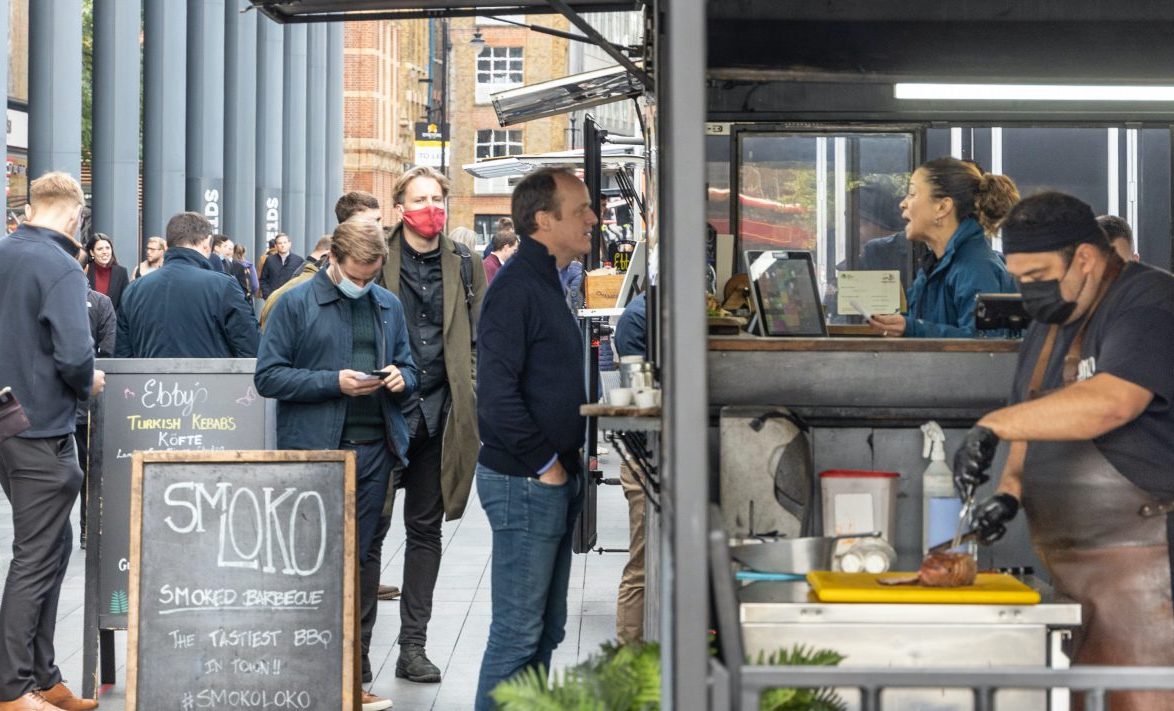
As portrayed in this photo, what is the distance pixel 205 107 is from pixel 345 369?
77.5ft

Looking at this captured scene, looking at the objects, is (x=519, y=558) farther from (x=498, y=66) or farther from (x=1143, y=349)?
(x=498, y=66)

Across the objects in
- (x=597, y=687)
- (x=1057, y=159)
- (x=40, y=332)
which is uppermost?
(x=1057, y=159)

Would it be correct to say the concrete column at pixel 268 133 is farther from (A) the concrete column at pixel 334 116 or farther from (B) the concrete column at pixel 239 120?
(A) the concrete column at pixel 334 116

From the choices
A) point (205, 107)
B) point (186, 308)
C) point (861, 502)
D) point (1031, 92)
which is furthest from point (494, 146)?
point (861, 502)

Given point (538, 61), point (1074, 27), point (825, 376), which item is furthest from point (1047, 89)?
point (538, 61)

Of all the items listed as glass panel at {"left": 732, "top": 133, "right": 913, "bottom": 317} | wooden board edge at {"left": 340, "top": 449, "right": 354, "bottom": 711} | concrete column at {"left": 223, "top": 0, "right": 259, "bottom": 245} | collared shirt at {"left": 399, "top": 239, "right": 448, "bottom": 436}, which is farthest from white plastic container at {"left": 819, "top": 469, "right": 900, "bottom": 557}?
concrete column at {"left": 223, "top": 0, "right": 259, "bottom": 245}

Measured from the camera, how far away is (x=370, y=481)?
6617 millimetres

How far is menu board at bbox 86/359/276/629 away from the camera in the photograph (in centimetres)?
707

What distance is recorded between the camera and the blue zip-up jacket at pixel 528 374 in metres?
5.38

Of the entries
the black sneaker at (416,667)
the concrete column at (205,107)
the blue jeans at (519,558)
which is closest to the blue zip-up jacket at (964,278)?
the blue jeans at (519,558)

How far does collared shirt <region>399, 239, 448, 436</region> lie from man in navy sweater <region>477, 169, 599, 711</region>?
1.59 meters

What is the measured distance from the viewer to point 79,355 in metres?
6.50

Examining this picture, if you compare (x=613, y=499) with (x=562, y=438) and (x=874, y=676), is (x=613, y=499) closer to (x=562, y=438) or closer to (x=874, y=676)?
(x=562, y=438)

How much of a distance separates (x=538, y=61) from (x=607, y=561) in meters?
71.0
